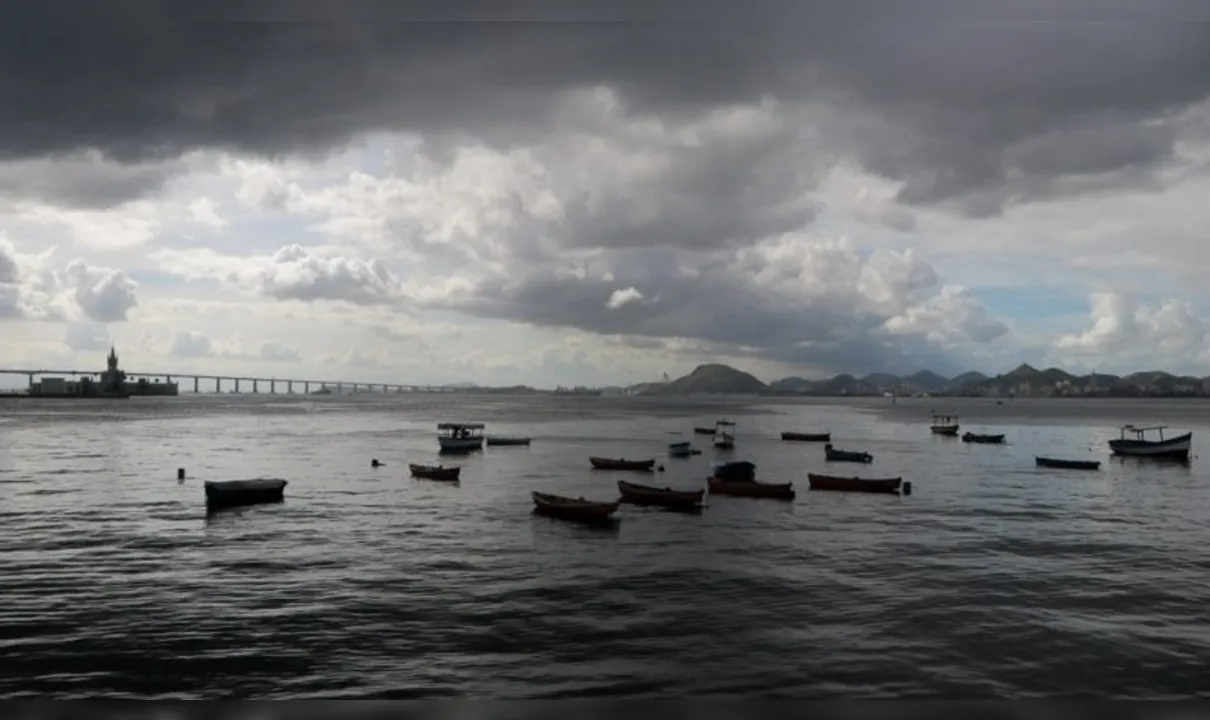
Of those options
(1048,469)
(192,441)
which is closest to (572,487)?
(1048,469)

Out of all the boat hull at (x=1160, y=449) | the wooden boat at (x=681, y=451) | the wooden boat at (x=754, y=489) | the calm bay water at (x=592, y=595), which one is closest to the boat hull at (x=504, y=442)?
the wooden boat at (x=681, y=451)

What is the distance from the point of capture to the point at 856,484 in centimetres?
2789

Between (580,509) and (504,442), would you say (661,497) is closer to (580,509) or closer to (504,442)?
(580,509)

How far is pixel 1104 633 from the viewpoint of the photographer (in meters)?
11.3

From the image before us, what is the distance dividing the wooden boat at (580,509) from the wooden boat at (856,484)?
413 inches

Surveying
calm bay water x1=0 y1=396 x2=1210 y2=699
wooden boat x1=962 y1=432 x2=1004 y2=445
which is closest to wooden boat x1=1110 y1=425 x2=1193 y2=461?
wooden boat x1=962 y1=432 x2=1004 y2=445

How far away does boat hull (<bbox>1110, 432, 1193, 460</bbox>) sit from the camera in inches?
1566

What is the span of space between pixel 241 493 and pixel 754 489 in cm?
1506

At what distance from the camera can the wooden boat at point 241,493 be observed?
72.2 feet

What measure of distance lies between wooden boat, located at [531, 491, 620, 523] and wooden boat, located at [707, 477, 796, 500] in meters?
6.86

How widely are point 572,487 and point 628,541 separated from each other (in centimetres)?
1076

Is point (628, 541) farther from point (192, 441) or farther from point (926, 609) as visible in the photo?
point (192, 441)

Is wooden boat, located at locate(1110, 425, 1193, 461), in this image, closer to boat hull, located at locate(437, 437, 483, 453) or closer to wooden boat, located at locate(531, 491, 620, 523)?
wooden boat, located at locate(531, 491, 620, 523)

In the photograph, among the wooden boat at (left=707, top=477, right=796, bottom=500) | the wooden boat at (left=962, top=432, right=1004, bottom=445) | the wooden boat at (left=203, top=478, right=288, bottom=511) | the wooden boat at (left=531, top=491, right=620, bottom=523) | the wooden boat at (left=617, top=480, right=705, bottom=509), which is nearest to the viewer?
the wooden boat at (left=531, top=491, right=620, bottom=523)
